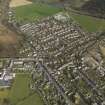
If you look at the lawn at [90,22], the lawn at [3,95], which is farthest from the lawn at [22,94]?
the lawn at [90,22]

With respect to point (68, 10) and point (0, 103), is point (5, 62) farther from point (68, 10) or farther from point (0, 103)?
point (68, 10)

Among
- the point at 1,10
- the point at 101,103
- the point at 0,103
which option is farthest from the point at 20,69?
the point at 1,10

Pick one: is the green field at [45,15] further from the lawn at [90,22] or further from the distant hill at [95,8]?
the distant hill at [95,8]

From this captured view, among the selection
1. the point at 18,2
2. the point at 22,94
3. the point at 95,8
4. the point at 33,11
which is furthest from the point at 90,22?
the point at 22,94

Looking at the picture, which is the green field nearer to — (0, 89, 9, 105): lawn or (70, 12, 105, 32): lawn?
(70, 12, 105, 32): lawn

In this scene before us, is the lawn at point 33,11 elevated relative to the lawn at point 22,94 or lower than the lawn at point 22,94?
lower

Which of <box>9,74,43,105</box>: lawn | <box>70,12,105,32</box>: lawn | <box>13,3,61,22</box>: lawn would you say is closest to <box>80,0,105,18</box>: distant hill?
<box>70,12,105,32</box>: lawn
